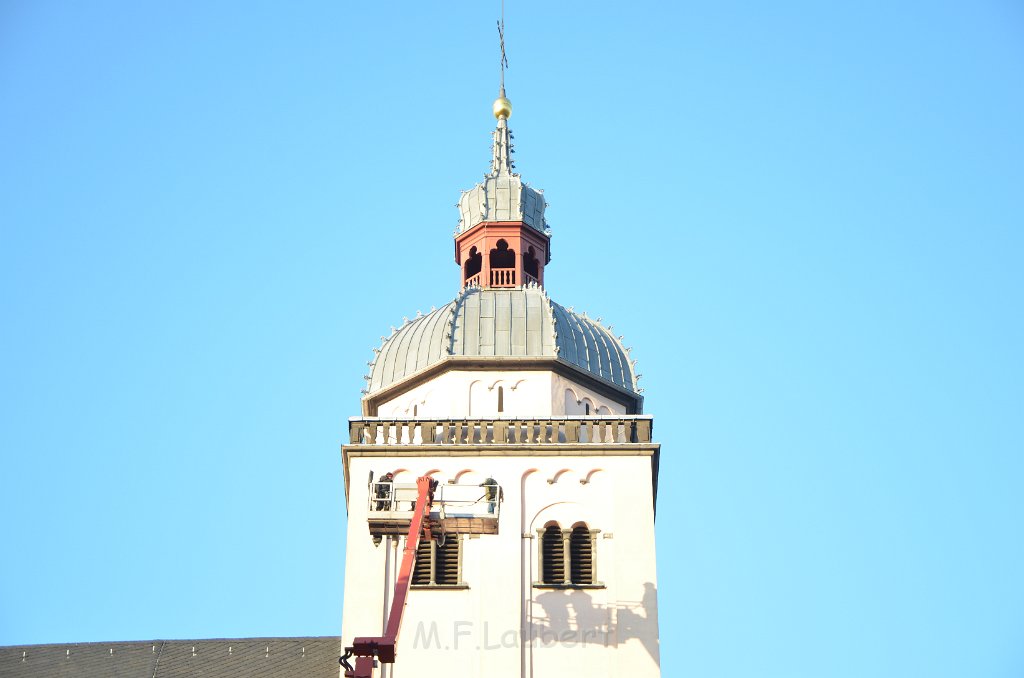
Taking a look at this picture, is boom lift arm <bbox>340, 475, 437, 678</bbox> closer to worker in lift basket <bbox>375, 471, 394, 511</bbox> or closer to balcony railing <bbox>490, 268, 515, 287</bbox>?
worker in lift basket <bbox>375, 471, 394, 511</bbox>

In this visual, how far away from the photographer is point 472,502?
47.3m

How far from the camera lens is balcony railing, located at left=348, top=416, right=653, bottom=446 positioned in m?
51.2

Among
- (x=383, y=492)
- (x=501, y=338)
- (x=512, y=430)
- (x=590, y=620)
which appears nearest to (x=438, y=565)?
(x=383, y=492)

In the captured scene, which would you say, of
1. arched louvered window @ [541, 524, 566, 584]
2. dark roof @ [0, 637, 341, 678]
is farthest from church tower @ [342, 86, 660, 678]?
dark roof @ [0, 637, 341, 678]

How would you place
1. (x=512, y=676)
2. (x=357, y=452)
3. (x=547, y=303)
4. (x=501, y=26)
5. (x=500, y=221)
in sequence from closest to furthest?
1. (x=512, y=676)
2. (x=357, y=452)
3. (x=547, y=303)
4. (x=500, y=221)
5. (x=501, y=26)

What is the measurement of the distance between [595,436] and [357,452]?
6.03m

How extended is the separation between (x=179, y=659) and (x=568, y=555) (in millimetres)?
11429

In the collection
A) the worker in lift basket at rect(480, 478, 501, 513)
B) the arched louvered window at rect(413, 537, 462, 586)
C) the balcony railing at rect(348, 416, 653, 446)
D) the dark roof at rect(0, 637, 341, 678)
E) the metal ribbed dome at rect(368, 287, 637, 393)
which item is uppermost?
the metal ribbed dome at rect(368, 287, 637, 393)

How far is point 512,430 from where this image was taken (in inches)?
2020

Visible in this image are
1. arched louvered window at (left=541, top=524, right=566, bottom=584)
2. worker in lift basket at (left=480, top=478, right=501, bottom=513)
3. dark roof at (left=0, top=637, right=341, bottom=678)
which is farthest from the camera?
dark roof at (left=0, top=637, right=341, bottom=678)

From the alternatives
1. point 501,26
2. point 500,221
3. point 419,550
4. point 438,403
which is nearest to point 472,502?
point 419,550

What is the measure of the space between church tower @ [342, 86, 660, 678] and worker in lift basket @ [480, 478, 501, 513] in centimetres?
9

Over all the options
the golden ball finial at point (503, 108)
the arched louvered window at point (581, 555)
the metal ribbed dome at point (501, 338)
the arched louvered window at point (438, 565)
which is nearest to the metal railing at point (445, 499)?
the arched louvered window at point (438, 565)

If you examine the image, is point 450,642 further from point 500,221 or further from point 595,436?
point 500,221
